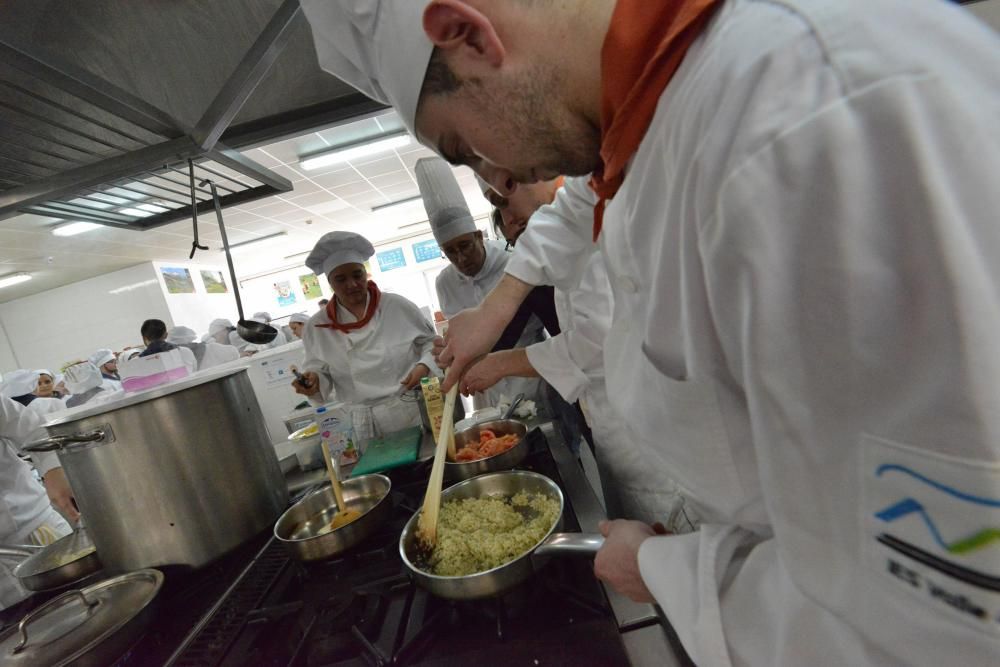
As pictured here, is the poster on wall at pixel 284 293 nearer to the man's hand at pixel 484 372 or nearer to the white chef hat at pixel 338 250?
the white chef hat at pixel 338 250

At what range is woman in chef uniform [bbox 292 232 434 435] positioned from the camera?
8.80ft

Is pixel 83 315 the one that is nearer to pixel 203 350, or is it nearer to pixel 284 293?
pixel 203 350

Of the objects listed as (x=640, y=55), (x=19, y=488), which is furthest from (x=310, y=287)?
(x=640, y=55)

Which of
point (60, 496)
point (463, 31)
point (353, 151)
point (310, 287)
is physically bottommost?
point (60, 496)

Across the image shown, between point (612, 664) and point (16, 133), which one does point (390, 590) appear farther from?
point (16, 133)

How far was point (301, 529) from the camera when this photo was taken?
120cm

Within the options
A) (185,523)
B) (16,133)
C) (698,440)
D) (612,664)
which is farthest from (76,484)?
(698,440)

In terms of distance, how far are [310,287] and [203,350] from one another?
566cm

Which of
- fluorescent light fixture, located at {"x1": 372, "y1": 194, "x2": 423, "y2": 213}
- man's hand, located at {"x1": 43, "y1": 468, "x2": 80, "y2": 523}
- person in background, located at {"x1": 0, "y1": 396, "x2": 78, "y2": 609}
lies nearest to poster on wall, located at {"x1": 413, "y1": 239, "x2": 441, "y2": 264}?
fluorescent light fixture, located at {"x1": 372, "y1": 194, "x2": 423, "y2": 213}

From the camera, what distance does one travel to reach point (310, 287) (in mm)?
11562

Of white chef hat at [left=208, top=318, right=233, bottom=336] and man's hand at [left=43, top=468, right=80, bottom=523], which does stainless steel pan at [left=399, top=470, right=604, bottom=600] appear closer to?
man's hand at [left=43, top=468, right=80, bottom=523]

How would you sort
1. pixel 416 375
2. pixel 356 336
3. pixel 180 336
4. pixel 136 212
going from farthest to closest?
pixel 180 336, pixel 356 336, pixel 416 375, pixel 136 212

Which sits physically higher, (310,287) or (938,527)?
(310,287)

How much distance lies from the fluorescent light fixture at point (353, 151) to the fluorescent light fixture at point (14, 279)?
16.2ft
